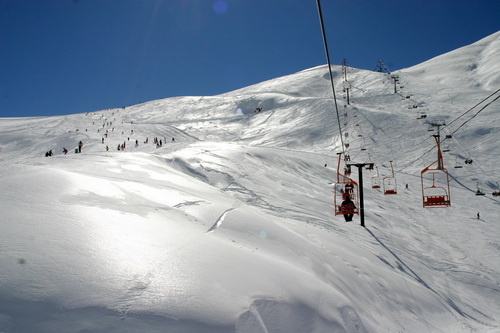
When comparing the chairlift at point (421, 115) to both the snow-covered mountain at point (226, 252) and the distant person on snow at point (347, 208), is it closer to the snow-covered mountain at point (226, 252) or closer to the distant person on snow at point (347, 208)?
the snow-covered mountain at point (226, 252)

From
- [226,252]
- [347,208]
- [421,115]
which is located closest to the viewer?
[226,252]

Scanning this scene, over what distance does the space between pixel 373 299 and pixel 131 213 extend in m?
5.12

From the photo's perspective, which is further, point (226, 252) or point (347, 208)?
point (347, 208)

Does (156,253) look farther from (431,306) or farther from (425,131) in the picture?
(425,131)

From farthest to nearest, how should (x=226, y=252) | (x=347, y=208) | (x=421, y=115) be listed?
(x=421, y=115), (x=347, y=208), (x=226, y=252)

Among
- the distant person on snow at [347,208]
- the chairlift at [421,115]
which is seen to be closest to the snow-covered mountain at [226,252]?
the distant person on snow at [347,208]

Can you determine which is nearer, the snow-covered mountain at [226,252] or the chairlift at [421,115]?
the snow-covered mountain at [226,252]

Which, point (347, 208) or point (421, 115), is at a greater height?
point (421, 115)

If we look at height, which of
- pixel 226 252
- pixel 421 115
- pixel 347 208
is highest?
pixel 421 115

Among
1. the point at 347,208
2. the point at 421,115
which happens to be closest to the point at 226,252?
the point at 347,208

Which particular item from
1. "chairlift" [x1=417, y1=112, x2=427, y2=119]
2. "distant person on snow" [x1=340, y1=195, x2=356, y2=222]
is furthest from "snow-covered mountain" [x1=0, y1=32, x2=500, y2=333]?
"chairlift" [x1=417, y1=112, x2=427, y2=119]

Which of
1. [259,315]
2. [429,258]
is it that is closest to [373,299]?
[259,315]

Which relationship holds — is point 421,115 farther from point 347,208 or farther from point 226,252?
point 226,252

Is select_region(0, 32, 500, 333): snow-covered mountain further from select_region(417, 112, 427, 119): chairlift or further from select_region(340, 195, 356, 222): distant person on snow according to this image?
select_region(417, 112, 427, 119): chairlift
